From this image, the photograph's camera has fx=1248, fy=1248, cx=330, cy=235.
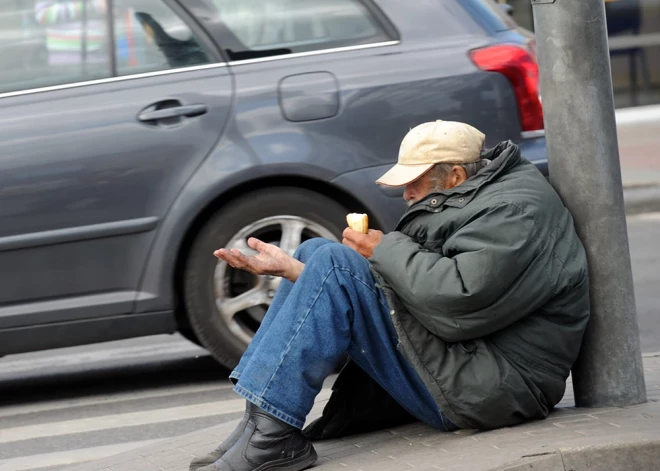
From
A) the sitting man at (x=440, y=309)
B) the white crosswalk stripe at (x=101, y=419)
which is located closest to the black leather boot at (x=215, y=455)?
the sitting man at (x=440, y=309)

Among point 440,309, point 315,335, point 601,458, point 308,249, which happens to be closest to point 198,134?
point 308,249

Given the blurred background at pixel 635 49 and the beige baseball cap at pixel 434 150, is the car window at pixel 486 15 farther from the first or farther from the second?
the blurred background at pixel 635 49

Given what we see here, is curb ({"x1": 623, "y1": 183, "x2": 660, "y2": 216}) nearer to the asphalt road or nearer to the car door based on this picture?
the asphalt road

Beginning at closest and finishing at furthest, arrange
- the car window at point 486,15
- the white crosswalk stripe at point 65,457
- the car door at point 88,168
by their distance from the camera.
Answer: the white crosswalk stripe at point 65,457 → the car door at point 88,168 → the car window at point 486,15

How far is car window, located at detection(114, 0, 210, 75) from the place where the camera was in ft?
17.0

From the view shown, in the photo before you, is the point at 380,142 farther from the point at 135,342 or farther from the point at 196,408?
the point at 135,342

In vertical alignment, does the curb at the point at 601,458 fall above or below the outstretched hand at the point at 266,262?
below

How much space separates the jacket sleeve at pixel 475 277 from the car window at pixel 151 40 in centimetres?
223

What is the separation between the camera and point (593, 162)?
3490mm

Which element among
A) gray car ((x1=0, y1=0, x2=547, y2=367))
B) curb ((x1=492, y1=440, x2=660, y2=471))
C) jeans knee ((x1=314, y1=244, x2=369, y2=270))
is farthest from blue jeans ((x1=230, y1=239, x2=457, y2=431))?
gray car ((x1=0, y1=0, x2=547, y2=367))

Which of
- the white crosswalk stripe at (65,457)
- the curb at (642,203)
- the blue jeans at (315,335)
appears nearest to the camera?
the blue jeans at (315,335)

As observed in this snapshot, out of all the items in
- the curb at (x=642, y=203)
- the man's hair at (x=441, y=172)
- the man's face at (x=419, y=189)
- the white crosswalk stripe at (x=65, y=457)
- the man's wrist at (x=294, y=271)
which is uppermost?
the man's hair at (x=441, y=172)

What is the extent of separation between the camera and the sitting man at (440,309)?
3195 millimetres

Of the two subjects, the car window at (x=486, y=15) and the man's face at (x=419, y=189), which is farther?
the car window at (x=486, y=15)
